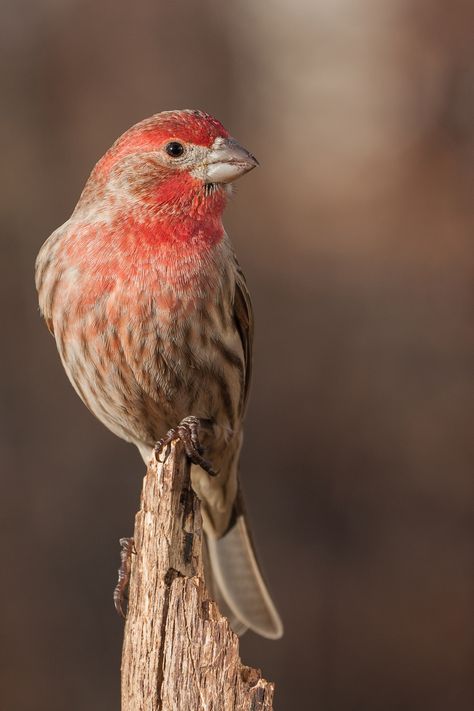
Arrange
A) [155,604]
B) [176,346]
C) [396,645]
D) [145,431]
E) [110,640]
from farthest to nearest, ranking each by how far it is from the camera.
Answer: [396,645], [110,640], [145,431], [176,346], [155,604]

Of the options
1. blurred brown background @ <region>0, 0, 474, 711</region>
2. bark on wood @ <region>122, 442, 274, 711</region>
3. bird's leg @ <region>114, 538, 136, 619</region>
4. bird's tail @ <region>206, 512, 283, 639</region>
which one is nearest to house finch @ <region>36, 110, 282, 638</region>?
bark on wood @ <region>122, 442, 274, 711</region>

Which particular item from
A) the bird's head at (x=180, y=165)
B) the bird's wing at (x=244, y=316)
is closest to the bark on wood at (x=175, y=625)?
the bird's wing at (x=244, y=316)

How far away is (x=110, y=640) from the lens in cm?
805

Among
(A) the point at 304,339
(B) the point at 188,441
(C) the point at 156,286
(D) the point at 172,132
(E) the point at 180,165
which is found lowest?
(B) the point at 188,441

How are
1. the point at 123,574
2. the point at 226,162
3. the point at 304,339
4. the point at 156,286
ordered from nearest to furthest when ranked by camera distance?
the point at 156,286 < the point at 226,162 < the point at 123,574 < the point at 304,339

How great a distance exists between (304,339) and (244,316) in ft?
15.4

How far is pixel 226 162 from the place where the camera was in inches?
179

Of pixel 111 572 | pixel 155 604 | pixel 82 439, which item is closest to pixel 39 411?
pixel 82 439

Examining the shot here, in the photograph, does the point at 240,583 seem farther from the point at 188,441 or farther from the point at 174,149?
the point at 174,149

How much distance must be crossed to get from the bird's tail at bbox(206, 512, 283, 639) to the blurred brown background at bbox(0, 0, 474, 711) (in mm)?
2600

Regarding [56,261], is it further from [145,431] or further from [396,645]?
[396,645]

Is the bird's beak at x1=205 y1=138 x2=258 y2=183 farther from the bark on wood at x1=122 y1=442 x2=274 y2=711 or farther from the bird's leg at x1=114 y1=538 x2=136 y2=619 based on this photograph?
the bird's leg at x1=114 y1=538 x2=136 y2=619

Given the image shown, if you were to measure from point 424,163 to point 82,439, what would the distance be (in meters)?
4.65

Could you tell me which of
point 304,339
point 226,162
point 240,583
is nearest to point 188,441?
point 226,162
